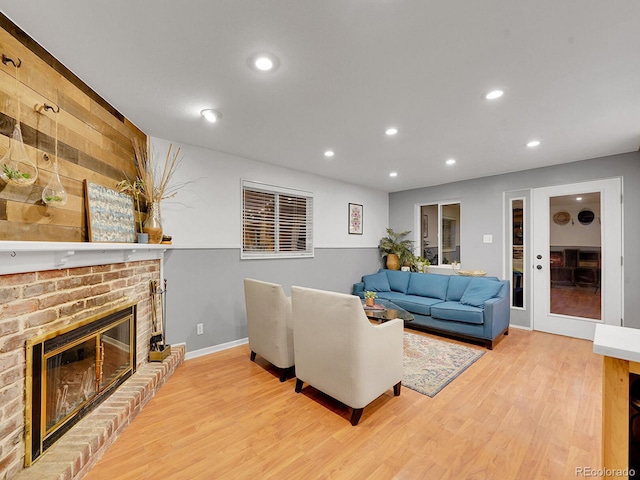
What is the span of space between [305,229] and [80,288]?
120 inches

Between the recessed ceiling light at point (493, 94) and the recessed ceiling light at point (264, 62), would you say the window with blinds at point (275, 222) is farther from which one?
the recessed ceiling light at point (493, 94)

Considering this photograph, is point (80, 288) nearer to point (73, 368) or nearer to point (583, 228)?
point (73, 368)

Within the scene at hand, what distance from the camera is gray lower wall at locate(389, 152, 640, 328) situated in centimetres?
346

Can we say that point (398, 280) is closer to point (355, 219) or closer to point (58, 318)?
point (355, 219)

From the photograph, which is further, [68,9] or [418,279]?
[418,279]

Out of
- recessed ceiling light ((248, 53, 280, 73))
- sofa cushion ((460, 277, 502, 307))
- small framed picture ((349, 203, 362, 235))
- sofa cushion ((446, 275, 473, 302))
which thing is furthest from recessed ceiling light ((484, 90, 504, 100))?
small framed picture ((349, 203, 362, 235))

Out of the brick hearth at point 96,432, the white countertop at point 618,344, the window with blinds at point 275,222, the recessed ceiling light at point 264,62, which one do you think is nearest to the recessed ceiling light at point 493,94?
the recessed ceiling light at point 264,62

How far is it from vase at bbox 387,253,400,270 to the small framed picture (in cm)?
85

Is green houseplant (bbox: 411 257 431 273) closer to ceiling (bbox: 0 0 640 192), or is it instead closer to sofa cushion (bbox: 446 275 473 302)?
sofa cushion (bbox: 446 275 473 302)

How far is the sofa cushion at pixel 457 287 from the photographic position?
432 centimetres

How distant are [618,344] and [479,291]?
3093 mm

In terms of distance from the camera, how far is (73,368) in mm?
1835

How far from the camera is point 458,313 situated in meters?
3.73

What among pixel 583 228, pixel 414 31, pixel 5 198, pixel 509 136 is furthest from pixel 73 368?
pixel 583 228
